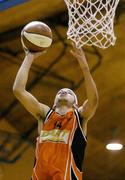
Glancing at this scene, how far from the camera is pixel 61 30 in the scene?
5.14m

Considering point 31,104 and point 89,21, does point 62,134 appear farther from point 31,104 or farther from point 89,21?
point 89,21

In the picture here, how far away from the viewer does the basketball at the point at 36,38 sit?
10.2 feet

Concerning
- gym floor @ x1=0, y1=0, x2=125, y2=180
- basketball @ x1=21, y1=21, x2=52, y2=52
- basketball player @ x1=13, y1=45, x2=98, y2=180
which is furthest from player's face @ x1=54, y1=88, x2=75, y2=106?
gym floor @ x1=0, y1=0, x2=125, y2=180

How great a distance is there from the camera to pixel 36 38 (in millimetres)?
3125

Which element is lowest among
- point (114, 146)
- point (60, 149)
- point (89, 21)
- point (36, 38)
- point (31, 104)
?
point (114, 146)

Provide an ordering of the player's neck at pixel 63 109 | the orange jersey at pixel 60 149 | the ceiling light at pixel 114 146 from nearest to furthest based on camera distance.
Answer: the orange jersey at pixel 60 149, the player's neck at pixel 63 109, the ceiling light at pixel 114 146

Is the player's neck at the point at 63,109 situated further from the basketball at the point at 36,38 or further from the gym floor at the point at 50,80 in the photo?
the gym floor at the point at 50,80

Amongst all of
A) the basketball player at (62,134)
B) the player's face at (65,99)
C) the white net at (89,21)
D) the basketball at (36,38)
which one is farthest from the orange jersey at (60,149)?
the white net at (89,21)

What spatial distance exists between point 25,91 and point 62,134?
0.40 meters

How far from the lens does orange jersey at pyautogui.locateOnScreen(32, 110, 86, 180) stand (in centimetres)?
290

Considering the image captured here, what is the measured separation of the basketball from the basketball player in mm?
55

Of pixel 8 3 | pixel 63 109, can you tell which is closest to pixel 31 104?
pixel 63 109

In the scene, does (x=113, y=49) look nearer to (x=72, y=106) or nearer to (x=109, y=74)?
(x=109, y=74)

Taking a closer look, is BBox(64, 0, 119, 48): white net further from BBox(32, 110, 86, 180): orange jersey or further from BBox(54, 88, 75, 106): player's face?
BBox(32, 110, 86, 180): orange jersey
